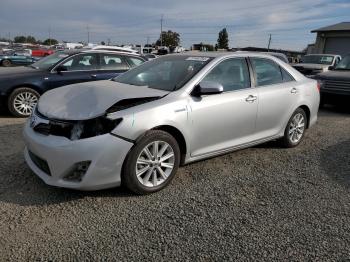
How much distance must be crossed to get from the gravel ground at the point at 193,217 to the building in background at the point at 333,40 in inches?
1238

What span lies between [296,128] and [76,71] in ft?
16.0

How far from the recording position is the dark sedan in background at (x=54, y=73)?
23.8 feet

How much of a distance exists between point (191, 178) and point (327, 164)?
83.1 inches

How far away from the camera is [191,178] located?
168 inches

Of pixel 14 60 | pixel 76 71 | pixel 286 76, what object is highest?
pixel 286 76

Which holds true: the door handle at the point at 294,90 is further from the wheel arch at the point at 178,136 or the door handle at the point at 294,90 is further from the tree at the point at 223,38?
the tree at the point at 223,38

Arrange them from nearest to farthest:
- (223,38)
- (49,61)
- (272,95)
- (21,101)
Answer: (272,95), (21,101), (49,61), (223,38)

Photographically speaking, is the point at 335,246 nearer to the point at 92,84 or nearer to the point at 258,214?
the point at 258,214

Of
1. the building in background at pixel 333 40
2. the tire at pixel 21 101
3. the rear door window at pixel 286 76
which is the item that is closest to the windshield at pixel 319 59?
the rear door window at pixel 286 76

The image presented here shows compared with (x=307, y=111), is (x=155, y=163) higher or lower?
lower

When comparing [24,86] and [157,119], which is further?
[24,86]

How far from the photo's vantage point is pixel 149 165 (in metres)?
3.74

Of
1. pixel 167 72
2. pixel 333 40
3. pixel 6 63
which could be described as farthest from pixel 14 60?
pixel 333 40

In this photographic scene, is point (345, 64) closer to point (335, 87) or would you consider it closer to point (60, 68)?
point (335, 87)
